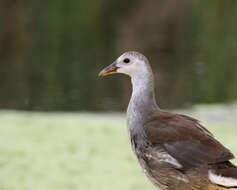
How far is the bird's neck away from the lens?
3393 millimetres

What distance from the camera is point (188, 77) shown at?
9.98 meters

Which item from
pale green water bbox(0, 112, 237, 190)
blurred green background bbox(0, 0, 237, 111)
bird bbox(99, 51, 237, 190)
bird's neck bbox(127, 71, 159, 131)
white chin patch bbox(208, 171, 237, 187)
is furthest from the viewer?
blurred green background bbox(0, 0, 237, 111)

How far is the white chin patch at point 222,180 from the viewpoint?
2912mm

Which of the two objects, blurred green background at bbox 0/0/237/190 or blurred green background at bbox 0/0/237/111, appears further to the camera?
blurred green background at bbox 0/0/237/111

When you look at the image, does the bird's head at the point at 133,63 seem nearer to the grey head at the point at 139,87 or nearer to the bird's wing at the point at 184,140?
the grey head at the point at 139,87

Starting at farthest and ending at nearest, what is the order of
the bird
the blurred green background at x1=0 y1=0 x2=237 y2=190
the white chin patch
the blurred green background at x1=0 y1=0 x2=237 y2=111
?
the blurred green background at x1=0 y1=0 x2=237 y2=111 → the blurred green background at x1=0 y1=0 x2=237 y2=190 → the bird → the white chin patch

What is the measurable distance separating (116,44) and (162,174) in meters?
9.37

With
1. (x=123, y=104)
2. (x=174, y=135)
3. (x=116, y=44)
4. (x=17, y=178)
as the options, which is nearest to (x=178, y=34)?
(x=116, y=44)

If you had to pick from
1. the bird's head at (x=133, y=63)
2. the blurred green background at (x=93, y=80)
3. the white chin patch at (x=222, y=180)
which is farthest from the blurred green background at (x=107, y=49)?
the white chin patch at (x=222, y=180)

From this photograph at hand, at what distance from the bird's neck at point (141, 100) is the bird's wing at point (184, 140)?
3.5 inches

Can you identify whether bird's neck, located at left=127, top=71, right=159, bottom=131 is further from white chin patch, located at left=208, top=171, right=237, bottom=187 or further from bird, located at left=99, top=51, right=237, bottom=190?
white chin patch, located at left=208, top=171, right=237, bottom=187

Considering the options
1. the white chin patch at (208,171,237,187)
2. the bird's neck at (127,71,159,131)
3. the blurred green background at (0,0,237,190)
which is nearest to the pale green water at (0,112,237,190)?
the blurred green background at (0,0,237,190)

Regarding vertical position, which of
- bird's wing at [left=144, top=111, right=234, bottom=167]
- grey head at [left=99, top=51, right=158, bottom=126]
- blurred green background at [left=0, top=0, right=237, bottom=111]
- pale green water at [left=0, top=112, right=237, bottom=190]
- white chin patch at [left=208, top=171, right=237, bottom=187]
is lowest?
blurred green background at [left=0, top=0, right=237, bottom=111]

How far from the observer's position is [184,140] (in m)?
3.15
